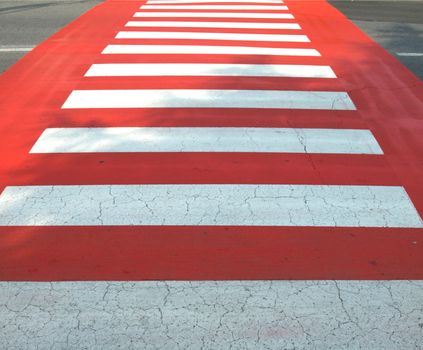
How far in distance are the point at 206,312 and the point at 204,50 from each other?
669 centimetres

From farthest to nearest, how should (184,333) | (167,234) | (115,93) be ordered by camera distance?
1. (115,93)
2. (167,234)
3. (184,333)

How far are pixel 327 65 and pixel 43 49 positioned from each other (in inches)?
185

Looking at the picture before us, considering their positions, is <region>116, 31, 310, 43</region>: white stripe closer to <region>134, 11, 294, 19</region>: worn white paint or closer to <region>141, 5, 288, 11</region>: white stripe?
<region>134, 11, 294, 19</region>: worn white paint

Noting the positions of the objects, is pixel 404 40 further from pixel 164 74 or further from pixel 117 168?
pixel 117 168

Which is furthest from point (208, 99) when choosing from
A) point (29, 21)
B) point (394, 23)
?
point (394, 23)

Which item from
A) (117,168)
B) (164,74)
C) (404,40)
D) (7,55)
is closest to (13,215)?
(117,168)

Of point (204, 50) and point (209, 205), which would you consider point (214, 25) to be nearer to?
point (204, 50)

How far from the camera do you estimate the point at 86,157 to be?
5855 mm

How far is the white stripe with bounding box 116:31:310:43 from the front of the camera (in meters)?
10.5

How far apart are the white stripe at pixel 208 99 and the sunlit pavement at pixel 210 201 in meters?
0.04

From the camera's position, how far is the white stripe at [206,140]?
602 centimetres

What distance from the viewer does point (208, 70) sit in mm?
8617

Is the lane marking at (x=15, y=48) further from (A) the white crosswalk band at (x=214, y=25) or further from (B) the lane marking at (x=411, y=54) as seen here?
(B) the lane marking at (x=411, y=54)

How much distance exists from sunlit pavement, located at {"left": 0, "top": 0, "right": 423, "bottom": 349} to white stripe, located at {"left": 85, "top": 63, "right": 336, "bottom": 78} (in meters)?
0.05
